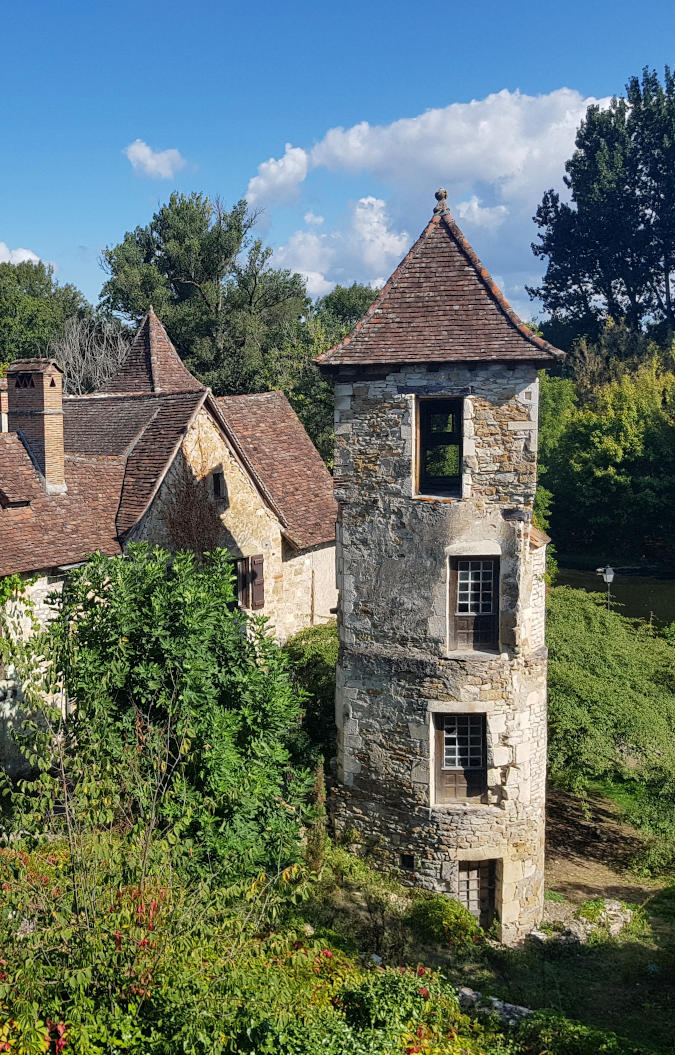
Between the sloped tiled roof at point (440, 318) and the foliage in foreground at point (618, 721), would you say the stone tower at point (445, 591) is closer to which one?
the sloped tiled roof at point (440, 318)

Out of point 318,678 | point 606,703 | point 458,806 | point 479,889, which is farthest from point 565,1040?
point 318,678

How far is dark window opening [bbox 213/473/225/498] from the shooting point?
22547 millimetres

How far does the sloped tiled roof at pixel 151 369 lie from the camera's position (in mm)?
28391

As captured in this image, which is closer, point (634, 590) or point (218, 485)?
point (218, 485)

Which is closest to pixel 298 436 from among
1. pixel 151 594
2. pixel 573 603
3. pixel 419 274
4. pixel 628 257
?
pixel 573 603

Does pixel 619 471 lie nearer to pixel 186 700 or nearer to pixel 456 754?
pixel 456 754

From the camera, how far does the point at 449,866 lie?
16031mm

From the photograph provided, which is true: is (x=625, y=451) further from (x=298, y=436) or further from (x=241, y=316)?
(x=298, y=436)

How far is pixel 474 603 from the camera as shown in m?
16.0

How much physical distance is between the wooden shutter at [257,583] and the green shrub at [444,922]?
370 inches

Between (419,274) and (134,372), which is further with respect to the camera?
(134,372)

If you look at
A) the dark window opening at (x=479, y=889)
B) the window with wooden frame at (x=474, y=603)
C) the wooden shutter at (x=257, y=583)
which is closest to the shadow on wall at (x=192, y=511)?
the wooden shutter at (x=257, y=583)

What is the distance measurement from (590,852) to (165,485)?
12.7 meters

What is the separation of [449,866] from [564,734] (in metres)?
4.14
